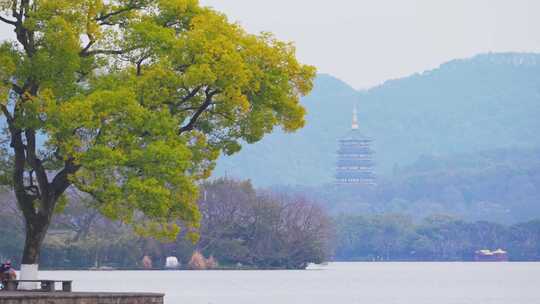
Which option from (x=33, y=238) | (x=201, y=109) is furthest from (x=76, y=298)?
(x=201, y=109)

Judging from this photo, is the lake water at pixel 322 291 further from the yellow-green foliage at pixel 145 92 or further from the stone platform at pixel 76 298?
the stone platform at pixel 76 298

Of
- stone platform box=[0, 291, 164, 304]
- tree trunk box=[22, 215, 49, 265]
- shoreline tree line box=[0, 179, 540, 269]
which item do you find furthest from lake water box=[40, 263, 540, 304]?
shoreline tree line box=[0, 179, 540, 269]

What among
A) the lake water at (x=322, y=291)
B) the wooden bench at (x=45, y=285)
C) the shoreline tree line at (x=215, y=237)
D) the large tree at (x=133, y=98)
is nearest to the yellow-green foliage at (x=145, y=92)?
the large tree at (x=133, y=98)

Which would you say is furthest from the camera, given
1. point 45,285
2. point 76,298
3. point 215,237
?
point 215,237

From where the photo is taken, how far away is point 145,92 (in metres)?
42.5

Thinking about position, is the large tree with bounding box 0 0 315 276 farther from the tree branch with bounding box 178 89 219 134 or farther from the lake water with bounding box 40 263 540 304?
the lake water with bounding box 40 263 540 304

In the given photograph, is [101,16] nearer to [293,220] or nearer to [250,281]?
[250,281]

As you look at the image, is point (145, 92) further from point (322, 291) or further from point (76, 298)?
point (322, 291)

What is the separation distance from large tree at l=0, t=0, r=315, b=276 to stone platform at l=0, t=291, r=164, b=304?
121 inches

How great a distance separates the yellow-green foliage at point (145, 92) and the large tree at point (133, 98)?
42 mm

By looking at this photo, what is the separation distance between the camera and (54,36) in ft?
136

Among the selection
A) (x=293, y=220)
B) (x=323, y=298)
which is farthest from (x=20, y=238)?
(x=323, y=298)

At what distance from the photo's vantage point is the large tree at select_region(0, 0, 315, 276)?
40.9 meters

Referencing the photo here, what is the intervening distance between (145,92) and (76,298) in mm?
8016
